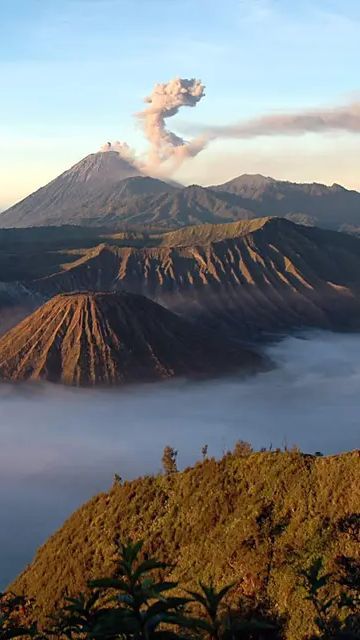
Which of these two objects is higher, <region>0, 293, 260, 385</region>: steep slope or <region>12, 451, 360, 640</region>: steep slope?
<region>0, 293, 260, 385</region>: steep slope

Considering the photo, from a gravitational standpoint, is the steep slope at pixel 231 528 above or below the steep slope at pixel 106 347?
below

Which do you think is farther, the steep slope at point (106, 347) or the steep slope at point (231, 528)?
the steep slope at point (106, 347)

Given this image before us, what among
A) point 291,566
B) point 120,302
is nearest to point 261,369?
point 120,302

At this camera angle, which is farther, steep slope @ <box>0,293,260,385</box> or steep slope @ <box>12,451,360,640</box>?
steep slope @ <box>0,293,260,385</box>

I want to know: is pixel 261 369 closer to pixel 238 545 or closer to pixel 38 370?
pixel 38 370
